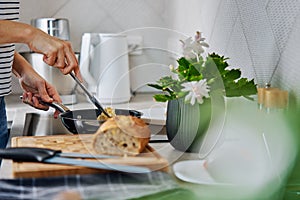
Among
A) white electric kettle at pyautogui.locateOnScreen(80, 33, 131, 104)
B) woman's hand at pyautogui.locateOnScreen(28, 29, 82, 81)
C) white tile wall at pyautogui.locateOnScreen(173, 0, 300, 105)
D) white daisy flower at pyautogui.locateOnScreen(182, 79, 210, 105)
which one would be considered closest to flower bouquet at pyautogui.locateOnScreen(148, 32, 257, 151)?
white daisy flower at pyautogui.locateOnScreen(182, 79, 210, 105)

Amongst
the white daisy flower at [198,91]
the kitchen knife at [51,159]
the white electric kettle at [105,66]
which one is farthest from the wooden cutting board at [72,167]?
the white electric kettle at [105,66]

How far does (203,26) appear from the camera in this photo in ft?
6.23

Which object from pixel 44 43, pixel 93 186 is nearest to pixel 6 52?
pixel 44 43

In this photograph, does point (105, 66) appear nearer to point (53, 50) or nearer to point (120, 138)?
point (53, 50)

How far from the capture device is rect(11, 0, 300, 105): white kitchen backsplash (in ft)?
4.02

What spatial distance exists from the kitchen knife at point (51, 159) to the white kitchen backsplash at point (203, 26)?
0.42 metres

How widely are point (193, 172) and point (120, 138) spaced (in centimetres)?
16

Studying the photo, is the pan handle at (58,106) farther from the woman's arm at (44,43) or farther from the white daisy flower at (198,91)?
the white daisy flower at (198,91)

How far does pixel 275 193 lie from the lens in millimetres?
899

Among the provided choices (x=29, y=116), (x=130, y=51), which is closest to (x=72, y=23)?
(x=130, y=51)

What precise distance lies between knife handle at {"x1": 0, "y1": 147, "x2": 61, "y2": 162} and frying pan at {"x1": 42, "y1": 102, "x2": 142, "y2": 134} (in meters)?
0.21

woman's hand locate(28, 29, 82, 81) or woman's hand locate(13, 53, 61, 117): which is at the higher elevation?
woman's hand locate(28, 29, 82, 81)

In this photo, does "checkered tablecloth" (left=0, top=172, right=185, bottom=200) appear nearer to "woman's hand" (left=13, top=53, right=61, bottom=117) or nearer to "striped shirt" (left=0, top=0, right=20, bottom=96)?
"woman's hand" (left=13, top=53, right=61, bottom=117)

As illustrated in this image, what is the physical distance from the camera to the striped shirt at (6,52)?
1.61m
